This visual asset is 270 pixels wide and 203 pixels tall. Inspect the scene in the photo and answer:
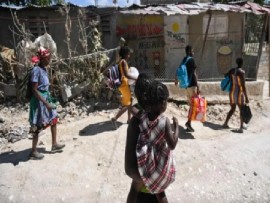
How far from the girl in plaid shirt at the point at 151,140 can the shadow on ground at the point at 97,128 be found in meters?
3.62

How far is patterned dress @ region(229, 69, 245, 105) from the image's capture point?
6.97m

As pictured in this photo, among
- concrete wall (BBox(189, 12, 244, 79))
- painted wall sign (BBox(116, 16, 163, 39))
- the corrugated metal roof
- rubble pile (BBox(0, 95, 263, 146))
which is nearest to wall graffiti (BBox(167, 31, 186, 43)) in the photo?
painted wall sign (BBox(116, 16, 163, 39))

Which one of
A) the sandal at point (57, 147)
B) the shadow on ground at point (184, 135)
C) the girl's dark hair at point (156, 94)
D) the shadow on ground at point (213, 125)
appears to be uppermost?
the girl's dark hair at point (156, 94)

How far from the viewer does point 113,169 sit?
5.40 meters

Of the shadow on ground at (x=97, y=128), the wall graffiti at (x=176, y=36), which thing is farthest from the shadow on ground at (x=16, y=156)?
the wall graffiti at (x=176, y=36)

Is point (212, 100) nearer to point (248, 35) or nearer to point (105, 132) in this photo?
point (105, 132)

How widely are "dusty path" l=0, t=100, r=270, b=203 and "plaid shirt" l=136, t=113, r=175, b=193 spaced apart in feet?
6.07

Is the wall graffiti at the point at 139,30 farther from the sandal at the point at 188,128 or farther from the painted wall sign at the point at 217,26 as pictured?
the sandal at the point at 188,128

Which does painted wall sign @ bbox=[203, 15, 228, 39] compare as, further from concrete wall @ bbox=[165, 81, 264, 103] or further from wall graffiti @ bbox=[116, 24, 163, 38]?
concrete wall @ bbox=[165, 81, 264, 103]

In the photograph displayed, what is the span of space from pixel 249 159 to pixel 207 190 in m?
1.30

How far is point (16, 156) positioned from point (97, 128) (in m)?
1.56

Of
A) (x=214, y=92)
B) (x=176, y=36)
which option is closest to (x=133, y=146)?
(x=214, y=92)

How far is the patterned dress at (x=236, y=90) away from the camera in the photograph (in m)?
6.97

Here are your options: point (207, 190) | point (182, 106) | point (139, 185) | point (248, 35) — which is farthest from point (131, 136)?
point (248, 35)
